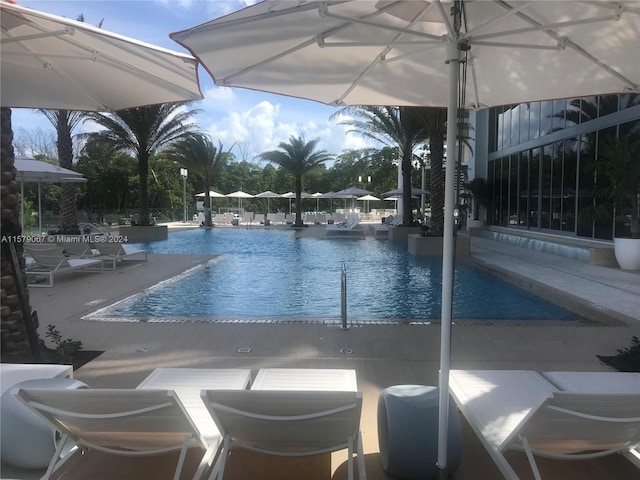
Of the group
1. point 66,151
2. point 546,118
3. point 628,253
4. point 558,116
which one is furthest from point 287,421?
point 66,151

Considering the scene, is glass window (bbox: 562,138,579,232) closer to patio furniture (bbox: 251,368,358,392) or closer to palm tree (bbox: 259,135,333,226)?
patio furniture (bbox: 251,368,358,392)

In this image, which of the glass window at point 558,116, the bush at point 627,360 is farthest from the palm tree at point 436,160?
→ the bush at point 627,360

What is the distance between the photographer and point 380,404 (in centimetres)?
263

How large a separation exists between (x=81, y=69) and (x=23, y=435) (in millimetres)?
2634

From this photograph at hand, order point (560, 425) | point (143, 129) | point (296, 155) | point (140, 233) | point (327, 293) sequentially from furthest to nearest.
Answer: point (296, 155)
point (143, 129)
point (140, 233)
point (327, 293)
point (560, 425)

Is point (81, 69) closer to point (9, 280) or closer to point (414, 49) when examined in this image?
point (9, 280)

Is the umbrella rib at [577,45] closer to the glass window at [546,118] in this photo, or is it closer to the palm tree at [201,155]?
the glass window at [546,118]

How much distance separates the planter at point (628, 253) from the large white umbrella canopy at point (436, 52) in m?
7.68

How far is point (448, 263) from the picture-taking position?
2.20 meters

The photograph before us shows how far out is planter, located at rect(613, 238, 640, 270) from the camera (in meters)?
9.83

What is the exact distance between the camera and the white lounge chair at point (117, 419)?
82.5 inches

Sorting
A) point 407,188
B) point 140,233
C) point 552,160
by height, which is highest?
point 552,160

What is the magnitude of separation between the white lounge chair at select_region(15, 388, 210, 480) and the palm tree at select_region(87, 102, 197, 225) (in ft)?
63.5

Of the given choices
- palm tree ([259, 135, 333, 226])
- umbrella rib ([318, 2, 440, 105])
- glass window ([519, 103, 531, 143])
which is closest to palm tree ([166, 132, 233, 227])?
palm tree ([259, 135, 333, 226])
